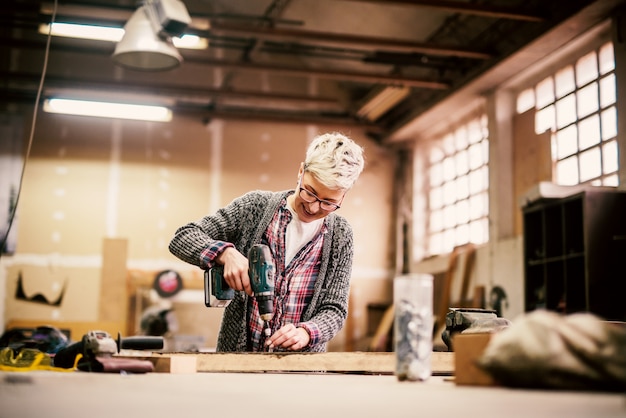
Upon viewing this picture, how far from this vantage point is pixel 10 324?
9.52 meters

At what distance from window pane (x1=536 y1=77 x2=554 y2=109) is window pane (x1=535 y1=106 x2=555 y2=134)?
0.23 feet

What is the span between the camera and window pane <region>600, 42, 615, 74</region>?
680cm

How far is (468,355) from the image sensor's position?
5.49 feet

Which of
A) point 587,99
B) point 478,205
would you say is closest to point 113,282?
point 478,205

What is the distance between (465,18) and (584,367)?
7.64 m

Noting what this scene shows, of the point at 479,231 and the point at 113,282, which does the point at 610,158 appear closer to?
the point at 479,231

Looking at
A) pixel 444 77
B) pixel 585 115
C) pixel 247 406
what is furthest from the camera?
pixel 444 77

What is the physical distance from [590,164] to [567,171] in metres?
0.39

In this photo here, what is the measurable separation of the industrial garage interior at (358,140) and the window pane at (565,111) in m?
0.02

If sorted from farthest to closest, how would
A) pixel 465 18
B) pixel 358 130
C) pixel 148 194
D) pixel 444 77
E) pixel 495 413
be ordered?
1. pixel 358 130
2. pixel 148 194
3. pixel 444 77
4. pixel 465 18
5. pixel 495 413

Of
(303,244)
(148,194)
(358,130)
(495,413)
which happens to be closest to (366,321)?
(358,130)

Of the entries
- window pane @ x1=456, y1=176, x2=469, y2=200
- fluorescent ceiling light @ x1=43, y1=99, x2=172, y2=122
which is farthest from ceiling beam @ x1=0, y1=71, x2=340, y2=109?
window pane @ x1=456, y1=176, x2=469, y2=200

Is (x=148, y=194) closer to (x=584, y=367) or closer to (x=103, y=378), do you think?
(x=103, y=378)

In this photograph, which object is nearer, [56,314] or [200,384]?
[200,384]
